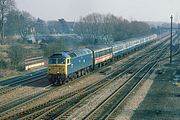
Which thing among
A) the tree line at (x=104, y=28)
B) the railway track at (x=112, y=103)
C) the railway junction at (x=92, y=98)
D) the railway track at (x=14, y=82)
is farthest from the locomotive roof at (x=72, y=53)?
the tree line at (x=104, y=28)

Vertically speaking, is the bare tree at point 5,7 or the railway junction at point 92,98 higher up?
the bare tree at point 5,7

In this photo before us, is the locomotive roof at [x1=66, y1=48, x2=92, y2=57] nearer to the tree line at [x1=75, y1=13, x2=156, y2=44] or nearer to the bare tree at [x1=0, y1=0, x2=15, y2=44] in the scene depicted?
the bare tree at [x1=0, y1=0, x2=15, y2=44]

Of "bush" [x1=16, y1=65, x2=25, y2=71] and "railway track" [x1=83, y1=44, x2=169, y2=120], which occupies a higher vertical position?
"bush" [x1=16, y1=65, x2=25, y2=71]

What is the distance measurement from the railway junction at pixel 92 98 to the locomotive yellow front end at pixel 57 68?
2.50 ft

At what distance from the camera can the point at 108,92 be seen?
2495cm

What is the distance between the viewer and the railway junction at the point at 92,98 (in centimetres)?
1816

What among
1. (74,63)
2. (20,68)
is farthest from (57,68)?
(20,68)

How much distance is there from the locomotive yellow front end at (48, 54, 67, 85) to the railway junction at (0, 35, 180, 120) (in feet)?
2.50

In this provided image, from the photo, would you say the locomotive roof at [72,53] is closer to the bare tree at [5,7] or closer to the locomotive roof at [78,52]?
the locomotive roof at [78,52]

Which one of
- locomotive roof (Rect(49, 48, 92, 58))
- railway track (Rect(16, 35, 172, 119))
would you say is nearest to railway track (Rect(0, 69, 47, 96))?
locomotive roof (Rect(49, 48, 92, 58))

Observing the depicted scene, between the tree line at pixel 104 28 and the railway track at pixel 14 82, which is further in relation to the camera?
the tree line at pixel 104 28

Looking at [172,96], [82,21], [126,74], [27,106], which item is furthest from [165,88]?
[82,21]

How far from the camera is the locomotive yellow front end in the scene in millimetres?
27531

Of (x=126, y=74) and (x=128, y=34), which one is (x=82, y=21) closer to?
(x=128, y=34)
